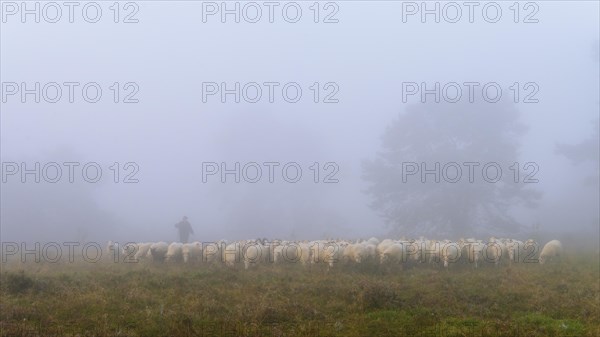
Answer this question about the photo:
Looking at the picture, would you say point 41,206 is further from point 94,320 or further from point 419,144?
point 94,320

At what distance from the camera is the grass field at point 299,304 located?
30.8 ft

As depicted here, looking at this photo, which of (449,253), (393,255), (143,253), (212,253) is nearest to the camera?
(393,255)

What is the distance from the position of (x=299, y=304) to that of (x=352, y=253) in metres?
7.23

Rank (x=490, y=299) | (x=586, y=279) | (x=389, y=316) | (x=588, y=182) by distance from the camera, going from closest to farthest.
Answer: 1. (x=389, y=316)
2. (x=490, y=299)
3. (x=586, y=279)
4. (x=588, y=182)

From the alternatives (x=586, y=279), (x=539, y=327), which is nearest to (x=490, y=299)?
(x=539, y=327)

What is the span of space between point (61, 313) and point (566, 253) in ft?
65.6

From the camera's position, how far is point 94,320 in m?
9.79

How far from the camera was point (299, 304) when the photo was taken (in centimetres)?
1108

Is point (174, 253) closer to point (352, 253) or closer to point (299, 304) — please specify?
point (352, 253)

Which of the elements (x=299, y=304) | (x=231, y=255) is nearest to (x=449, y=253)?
(x=231, y=255)

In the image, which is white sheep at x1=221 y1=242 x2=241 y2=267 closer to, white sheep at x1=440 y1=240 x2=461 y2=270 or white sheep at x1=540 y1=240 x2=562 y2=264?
white sheep at x1=440 y1=240 x2=461 y2=270

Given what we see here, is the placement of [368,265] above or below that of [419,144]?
below

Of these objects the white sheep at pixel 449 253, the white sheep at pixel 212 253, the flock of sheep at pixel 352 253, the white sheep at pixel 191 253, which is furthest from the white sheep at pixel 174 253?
the white sheep at pixel 449 253

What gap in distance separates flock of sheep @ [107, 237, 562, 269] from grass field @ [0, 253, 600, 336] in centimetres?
192
